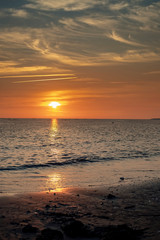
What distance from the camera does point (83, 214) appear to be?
1066 centimetres

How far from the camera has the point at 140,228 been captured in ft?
30.1

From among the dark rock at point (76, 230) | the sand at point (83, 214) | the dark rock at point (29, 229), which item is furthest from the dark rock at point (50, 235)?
the dark rock at point (29, 229)

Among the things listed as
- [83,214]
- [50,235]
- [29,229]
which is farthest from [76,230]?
[83,214]

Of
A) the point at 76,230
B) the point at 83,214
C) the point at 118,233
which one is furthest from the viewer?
the point at 83,214

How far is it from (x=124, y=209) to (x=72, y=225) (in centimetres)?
334

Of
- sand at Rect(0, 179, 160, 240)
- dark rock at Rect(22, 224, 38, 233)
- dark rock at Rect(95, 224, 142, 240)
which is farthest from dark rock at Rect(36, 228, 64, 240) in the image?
dark rock at Rect(95, 224, 142, 240)

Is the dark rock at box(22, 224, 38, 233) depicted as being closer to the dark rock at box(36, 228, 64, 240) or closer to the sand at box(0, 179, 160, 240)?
the sand at box(0, 179, 160, 240)

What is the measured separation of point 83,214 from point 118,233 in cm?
277

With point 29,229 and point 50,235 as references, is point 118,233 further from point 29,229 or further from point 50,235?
point 29,229

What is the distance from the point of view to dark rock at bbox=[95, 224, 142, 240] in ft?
26.5

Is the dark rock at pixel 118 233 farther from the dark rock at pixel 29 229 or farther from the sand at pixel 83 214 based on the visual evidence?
the dark rock at pixel 29 229

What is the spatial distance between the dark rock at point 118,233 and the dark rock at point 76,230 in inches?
14.3

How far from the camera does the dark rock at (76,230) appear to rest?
864 centimetres

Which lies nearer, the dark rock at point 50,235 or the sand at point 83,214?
the dark rock at point 50,235
